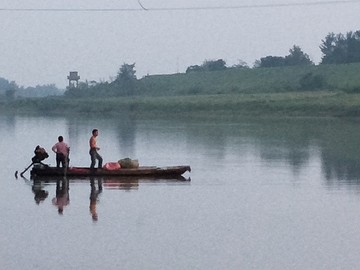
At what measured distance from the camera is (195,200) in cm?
2547

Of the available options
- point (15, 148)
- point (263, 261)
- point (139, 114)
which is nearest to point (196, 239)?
point (263, 261)

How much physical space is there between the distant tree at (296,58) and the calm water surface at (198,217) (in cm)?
9428

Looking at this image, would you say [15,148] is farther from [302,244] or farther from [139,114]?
[139,114]

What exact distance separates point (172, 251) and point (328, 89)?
83442mm

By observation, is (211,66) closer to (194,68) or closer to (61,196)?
(194,68)

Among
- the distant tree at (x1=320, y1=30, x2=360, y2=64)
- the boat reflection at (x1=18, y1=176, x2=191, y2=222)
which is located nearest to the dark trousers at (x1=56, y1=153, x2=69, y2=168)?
the boat reflection at (x1=18, y1=176, x2=191, y2=222)

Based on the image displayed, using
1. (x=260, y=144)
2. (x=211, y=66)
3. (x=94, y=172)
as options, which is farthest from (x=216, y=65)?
(x=94, y=172)

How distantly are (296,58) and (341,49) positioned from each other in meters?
10.1

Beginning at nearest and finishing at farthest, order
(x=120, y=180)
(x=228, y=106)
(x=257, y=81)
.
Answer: (x=120, y=180)
(x=228, y=106)
(x=257, y=81)

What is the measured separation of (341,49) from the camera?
128 meters

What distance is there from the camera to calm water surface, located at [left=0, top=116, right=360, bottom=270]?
690 inches

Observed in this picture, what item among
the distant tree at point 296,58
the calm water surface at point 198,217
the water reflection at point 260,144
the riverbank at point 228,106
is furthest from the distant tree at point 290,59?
the calm water surface at point 198,217

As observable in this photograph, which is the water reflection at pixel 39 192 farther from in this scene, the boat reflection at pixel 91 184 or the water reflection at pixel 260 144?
the water reflection at pixel 260 144

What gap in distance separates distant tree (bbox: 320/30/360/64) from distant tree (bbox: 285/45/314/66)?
9.12 feet
